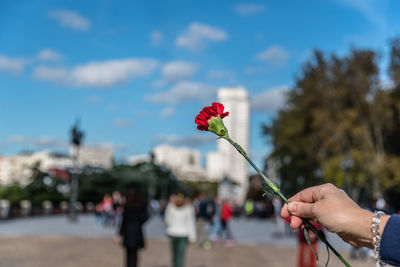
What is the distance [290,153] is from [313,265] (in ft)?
111

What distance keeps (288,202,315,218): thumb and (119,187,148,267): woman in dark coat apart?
24.0 ft

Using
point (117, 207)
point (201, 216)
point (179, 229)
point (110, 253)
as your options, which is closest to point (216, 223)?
point (201, 216)

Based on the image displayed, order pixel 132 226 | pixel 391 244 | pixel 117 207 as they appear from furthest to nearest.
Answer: pixel 117 207 → pixel 132 226 → pixel 391 244

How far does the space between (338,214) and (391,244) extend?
179 mm

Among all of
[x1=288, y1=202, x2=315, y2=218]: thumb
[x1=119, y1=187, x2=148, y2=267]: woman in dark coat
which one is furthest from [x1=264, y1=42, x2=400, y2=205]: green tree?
[x1=288, y1=202, x2=315, y2=218]: thumb

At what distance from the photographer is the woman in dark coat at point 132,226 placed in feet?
29.5

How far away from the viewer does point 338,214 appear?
177 centimetres

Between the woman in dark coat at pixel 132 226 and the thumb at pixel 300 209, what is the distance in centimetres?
733

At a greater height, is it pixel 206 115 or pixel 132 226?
pixel 206 115

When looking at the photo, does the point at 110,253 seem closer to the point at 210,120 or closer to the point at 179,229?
the point at 179,229

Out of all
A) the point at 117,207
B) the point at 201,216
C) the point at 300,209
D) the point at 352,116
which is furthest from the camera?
the point at 352,116

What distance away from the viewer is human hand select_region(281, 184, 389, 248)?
5.79ft

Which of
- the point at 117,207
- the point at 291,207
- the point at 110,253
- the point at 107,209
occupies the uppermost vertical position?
the point at 291,207

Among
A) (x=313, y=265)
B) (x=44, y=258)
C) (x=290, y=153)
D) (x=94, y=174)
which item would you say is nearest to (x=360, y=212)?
(x=313, y=265)
